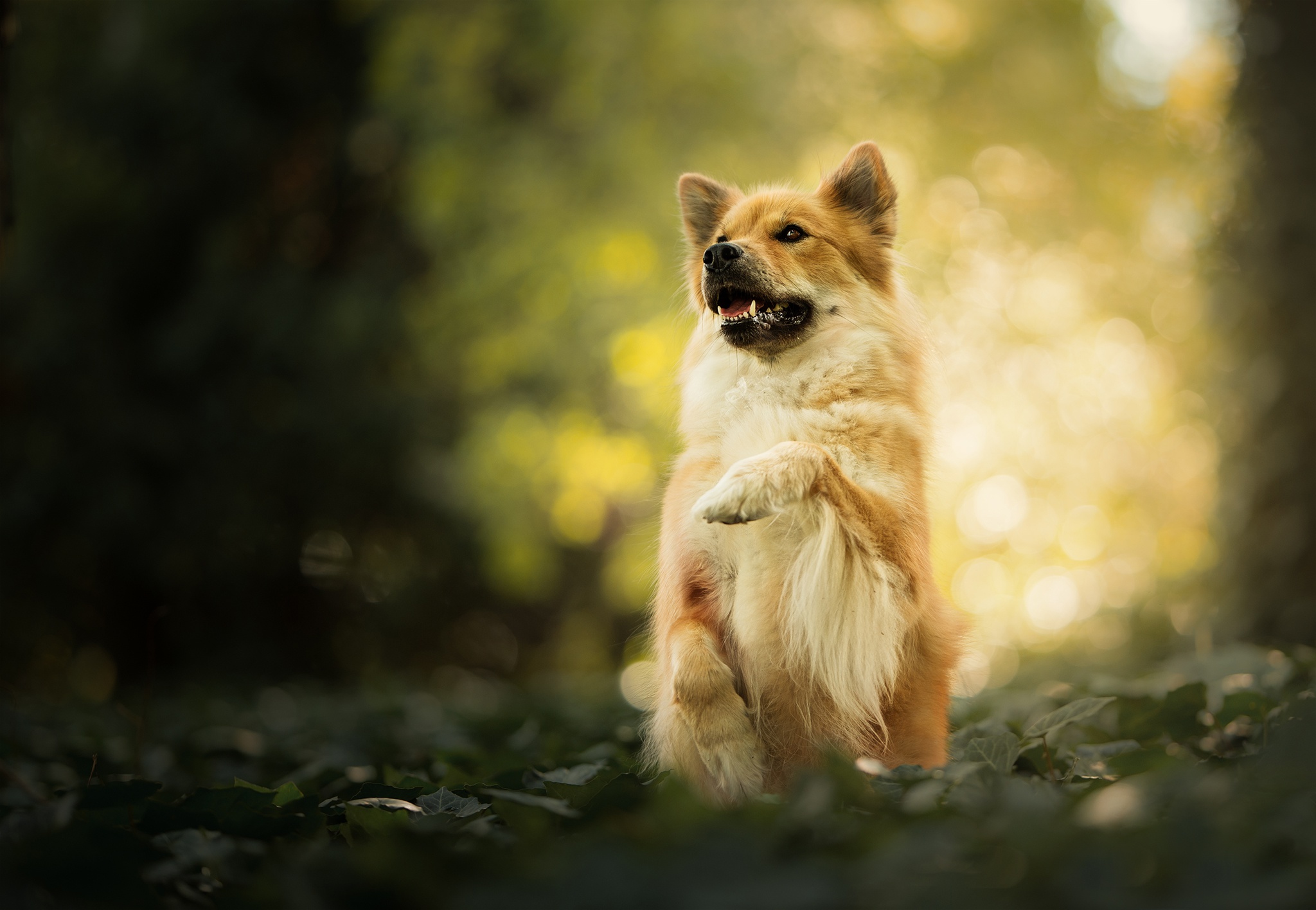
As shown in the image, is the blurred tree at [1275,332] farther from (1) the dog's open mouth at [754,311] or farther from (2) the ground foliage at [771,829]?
(1) the dog's open mouth at [754,311]

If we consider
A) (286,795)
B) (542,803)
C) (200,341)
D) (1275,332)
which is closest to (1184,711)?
(542,803)

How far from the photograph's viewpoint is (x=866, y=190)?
316 centimetres

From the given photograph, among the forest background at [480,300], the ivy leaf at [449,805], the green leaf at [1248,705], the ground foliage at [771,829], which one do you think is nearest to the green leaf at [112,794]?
the ground foliage at [771,829]

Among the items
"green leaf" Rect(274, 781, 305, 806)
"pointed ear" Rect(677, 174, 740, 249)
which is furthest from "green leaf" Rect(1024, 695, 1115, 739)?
"pointed ear" Rect(677, 174, 740, 249)

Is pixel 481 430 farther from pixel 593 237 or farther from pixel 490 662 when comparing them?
pixel 490 662

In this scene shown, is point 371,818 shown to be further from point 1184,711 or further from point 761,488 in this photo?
point 1184,711

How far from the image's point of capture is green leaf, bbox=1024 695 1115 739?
86.0 inches

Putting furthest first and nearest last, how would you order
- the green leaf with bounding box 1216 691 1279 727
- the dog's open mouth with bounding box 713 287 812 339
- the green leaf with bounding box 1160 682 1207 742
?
the dog's open mouth with bounding box 713 287 812 339, the green leaf with bounding box 1160 682 1207 742, the green leaf with bounding box 1216 691 1279 727

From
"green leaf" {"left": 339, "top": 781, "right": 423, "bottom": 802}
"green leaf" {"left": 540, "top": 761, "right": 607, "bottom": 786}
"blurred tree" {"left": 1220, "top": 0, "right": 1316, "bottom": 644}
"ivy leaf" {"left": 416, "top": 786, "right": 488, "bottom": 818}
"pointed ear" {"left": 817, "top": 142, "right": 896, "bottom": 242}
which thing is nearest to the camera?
"ivy leaf" {"left": 416, "top": 786, "right": 488, "bottom": 818}

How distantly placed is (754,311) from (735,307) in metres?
0.10

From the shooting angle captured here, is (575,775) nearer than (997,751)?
No

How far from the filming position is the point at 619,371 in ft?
26.5

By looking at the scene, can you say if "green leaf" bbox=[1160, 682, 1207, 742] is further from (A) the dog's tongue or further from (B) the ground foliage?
(A) the dog's tongue

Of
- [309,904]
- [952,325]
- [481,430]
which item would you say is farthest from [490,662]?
[309,904]
